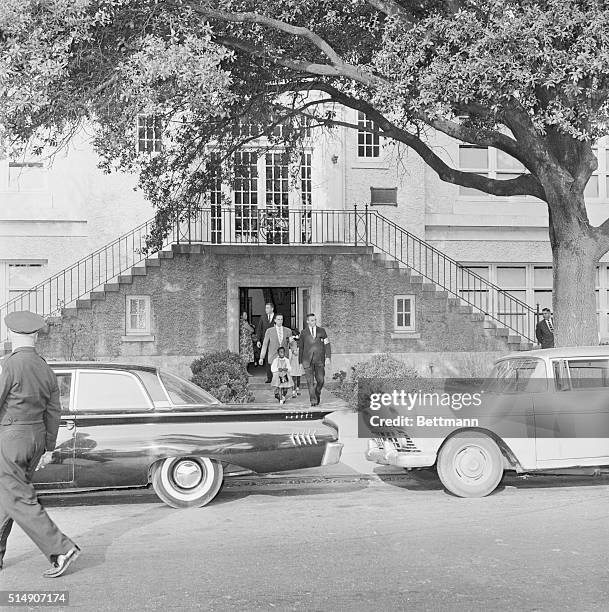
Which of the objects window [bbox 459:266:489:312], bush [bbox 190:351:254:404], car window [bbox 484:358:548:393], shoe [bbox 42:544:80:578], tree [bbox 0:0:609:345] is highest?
tree [bbox 0:0:609:345]

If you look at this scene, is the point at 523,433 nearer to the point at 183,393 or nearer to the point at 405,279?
the point at 183,393

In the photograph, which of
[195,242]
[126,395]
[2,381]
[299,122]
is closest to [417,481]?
[126,395]

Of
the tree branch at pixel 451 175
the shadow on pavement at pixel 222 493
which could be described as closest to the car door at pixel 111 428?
the shadow on pavement at pixel 222 493

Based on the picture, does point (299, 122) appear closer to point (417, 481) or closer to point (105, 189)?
point (105, 189)

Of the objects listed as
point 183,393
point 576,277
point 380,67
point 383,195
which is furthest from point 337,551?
point 383,195

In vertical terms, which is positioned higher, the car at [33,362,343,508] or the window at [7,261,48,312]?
the window at [7,261,48,312]

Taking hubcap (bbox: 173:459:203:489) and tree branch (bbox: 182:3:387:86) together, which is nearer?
hubcap (bbox: 173:459:203:489)

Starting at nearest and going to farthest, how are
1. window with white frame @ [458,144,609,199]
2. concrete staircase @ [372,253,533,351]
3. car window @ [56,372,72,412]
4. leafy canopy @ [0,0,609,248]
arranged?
car window @ [56,372,72,412], leafy canopy @ [0,0,609,248], concrete staircase @ [372,253,533,351], window with white frame @ [458,144,609,199]

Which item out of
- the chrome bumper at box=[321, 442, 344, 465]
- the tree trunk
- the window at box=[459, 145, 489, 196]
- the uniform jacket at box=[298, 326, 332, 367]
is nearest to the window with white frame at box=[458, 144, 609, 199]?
the window at box=[459, 145, 489, 196]

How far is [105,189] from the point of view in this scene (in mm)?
21359

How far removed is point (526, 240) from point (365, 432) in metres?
15.1

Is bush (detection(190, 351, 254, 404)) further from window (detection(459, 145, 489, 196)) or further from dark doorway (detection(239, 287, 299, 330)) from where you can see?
window (detection(459, 145, 489, 196))

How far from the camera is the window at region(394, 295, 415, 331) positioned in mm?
20812

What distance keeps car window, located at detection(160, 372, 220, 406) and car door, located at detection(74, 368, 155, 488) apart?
296 mm
